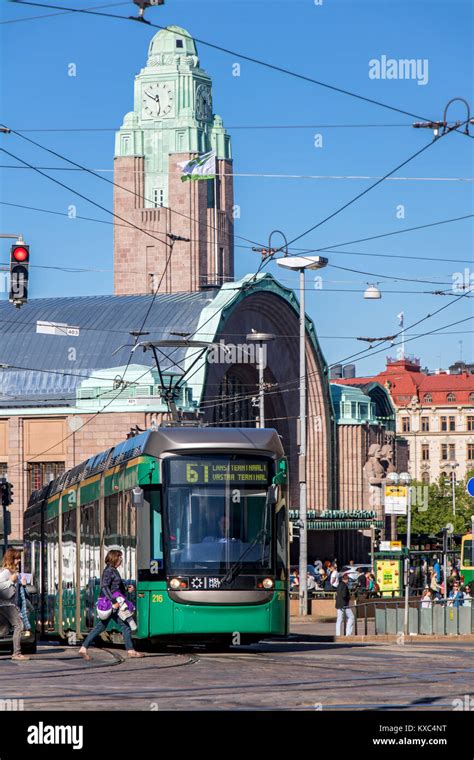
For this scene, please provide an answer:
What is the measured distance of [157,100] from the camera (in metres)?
110

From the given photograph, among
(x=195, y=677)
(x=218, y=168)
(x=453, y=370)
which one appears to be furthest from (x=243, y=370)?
(x=453, y=370)

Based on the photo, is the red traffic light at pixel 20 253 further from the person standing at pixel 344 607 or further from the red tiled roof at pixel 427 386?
the red tiled roof at pixel 427 386

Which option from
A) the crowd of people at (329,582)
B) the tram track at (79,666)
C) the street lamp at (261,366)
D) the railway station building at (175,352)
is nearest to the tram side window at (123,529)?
the tram track at (79,666)

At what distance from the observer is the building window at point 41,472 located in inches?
2980

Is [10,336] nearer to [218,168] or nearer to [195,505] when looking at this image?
[218,168]

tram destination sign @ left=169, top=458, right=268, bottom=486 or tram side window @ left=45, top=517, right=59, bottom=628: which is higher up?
tram destination sign @ left=169, top=458, right=268, bottom=486

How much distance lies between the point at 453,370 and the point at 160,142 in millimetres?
74492

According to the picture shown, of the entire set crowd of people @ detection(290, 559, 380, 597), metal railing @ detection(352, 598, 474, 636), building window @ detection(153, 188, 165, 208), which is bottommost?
crowd of people @ detection(290, 559, 380, 597)

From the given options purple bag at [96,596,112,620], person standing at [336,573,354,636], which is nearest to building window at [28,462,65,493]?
person standing at [336,573,354,636]

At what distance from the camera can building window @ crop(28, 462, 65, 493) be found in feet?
248

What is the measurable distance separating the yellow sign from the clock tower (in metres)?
63.7

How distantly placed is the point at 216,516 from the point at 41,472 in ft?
187

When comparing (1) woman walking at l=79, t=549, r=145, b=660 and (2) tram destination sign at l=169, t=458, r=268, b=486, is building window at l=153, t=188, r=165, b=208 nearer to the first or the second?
(2) tram destination sign at l=169, t=458, r=268, b=486

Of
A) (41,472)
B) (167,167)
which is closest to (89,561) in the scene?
(41,472)
